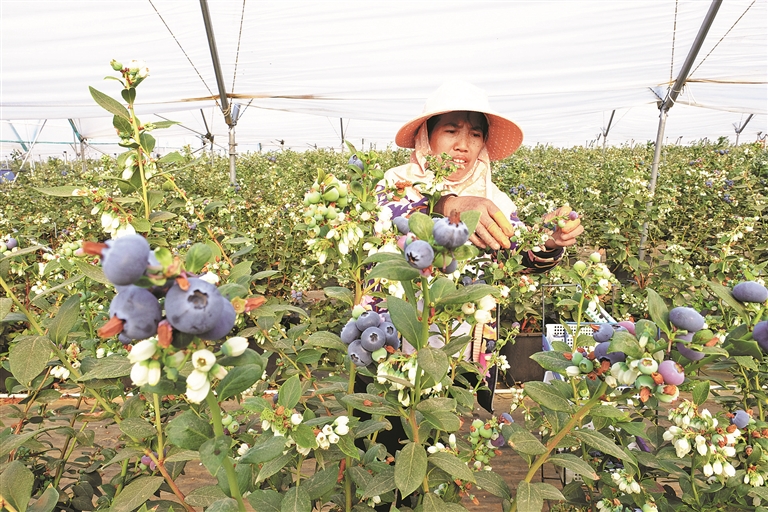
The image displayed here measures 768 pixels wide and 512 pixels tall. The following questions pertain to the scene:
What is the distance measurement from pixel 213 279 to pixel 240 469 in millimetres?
393

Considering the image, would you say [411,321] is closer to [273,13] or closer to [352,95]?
[273,13]

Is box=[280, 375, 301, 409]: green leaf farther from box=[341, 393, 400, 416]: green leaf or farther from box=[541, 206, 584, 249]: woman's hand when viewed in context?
box=[541, 206, 584, 249]: woman's hand

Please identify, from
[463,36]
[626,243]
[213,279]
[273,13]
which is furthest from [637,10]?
[213,279]

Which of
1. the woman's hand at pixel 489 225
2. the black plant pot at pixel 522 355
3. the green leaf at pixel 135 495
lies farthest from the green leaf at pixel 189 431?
the black plant pot at pixel 522 355

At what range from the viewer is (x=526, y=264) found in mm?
1810

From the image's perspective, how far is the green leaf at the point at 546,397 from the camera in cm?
81

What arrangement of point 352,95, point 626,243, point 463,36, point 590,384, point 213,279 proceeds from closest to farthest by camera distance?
point 213,279 < point 590,384 < point 463,36 < point 626,243 < point 352,95

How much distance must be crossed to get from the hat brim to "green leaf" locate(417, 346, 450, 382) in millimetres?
1253

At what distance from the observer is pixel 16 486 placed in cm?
81

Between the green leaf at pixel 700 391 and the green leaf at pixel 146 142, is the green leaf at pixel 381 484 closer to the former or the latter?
the green leaf at pixel 700 391

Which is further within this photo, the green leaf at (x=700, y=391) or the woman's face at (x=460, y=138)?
the woman's face at (x=460, y=138)

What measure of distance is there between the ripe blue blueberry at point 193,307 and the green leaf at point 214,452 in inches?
8.7

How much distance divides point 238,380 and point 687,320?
0.65 m

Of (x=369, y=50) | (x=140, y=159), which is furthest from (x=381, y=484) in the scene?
(x=369, y=50)
